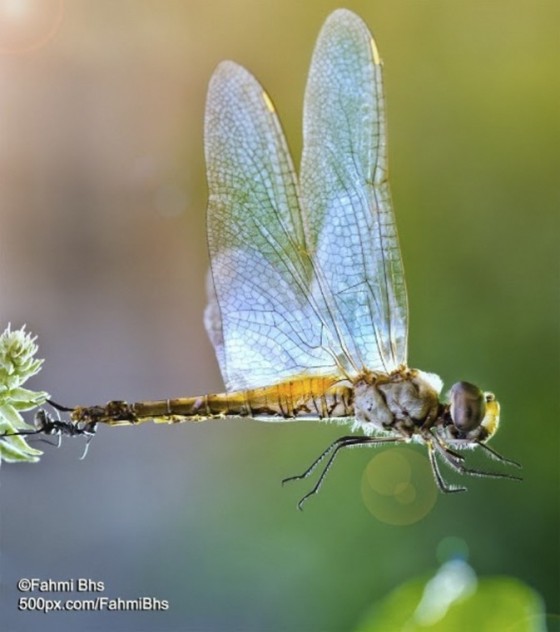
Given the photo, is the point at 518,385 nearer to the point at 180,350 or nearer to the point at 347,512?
the point at 347,512

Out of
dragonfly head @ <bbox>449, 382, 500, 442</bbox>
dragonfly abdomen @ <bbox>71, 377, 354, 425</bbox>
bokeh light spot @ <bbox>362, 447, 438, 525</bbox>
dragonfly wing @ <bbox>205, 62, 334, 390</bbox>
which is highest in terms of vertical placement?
dragonfly wing @ <bbox>205, 62, 334, 390</bbox>

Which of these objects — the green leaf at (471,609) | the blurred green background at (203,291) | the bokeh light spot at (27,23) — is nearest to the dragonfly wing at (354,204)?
the green leaf at (471,609)

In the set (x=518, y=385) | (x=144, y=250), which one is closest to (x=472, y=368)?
(x=518, y=385)

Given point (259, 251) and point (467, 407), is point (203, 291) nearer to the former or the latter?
point (259, 251)

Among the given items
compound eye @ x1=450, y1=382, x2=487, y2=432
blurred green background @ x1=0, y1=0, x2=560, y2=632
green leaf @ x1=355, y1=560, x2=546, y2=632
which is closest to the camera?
green leaf @ x1=355, y1=560, x2=546, y2=632

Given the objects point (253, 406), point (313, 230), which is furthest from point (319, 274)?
point (253, 406)

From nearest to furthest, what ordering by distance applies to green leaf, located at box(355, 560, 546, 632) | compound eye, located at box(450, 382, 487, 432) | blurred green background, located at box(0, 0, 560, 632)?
1. green leaf, located at box(355, 560, 546, 632)
2. compound eye, located at box(450, 382, 487, 432)
3. blurred green background, located at box(0, 0, 560, 632)

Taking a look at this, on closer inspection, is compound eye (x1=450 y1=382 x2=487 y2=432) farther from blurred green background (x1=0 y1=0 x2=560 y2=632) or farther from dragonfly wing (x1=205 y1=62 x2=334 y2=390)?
blurred green background (x1=0 y1=0 x2=560 y2=632)

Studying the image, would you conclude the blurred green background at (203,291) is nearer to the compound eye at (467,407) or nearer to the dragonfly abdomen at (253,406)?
the dragonfly abdomen at (253,406)

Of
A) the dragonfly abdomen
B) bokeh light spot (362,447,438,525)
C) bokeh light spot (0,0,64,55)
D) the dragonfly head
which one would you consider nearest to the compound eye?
the dragonfly head
